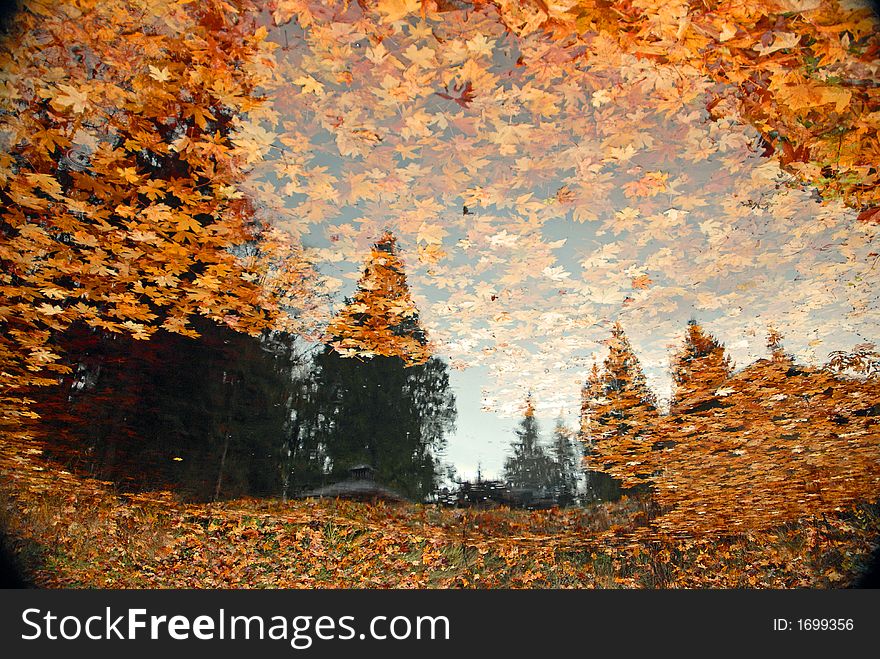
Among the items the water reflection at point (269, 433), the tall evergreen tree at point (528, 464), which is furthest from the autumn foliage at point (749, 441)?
the water reflection at point (269, 433)

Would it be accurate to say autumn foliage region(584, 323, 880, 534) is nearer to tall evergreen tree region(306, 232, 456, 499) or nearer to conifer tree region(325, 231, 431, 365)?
conifer tree region(325, 231, 431, 365)

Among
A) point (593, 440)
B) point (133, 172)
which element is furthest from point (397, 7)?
point (593, 440)

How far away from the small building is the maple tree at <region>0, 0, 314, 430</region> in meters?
4.27

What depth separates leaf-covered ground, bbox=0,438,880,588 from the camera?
7230 millimetres

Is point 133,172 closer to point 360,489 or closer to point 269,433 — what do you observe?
point 269,433

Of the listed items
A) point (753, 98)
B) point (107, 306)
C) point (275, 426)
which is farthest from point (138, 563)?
point (753, 98)

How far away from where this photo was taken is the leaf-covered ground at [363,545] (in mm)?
7230

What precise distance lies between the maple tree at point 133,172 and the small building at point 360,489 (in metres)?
4.27

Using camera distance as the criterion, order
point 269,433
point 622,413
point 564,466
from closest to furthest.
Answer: point 622,413 < point 564,466 < point 269,433

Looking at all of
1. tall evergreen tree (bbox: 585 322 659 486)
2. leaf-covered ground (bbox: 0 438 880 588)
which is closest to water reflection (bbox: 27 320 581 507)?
leaf-covered ground (bbox: 0 438 880 588)

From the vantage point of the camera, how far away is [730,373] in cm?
544

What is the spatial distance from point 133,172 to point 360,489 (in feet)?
20.3

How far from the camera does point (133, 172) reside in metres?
2.85

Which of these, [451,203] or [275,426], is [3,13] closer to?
[451,203]
